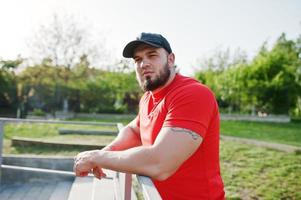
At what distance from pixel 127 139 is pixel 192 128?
1.07m

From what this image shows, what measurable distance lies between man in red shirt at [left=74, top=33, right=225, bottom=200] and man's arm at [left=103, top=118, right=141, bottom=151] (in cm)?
34

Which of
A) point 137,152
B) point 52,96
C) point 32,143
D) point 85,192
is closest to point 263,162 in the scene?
point 85,192

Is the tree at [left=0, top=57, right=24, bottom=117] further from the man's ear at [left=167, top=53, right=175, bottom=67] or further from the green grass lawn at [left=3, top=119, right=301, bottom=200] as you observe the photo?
the man's ear at [left=167, top=53, right=175, bottom=67]

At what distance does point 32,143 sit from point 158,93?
22.9 feet

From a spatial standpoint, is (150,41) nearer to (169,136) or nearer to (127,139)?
(169,136)

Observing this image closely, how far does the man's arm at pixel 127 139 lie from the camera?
2.56 meters

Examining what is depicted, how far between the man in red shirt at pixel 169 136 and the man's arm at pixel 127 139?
1.11ft

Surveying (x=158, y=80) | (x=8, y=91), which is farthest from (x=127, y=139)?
(x=8, y=91)

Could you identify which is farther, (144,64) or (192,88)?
(144,64)

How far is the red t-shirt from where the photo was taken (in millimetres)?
1660

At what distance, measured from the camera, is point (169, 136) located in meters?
1.59

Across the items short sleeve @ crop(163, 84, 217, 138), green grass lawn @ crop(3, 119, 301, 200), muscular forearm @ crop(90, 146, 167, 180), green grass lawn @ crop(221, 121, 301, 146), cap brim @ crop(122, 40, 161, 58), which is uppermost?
cap brim @ crop(122, 40, 161, 58)

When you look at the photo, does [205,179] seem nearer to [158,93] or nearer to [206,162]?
[206,162]

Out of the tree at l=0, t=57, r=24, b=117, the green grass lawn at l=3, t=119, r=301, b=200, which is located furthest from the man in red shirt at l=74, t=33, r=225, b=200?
the tree at l=0, t=57, r=24, b=117
